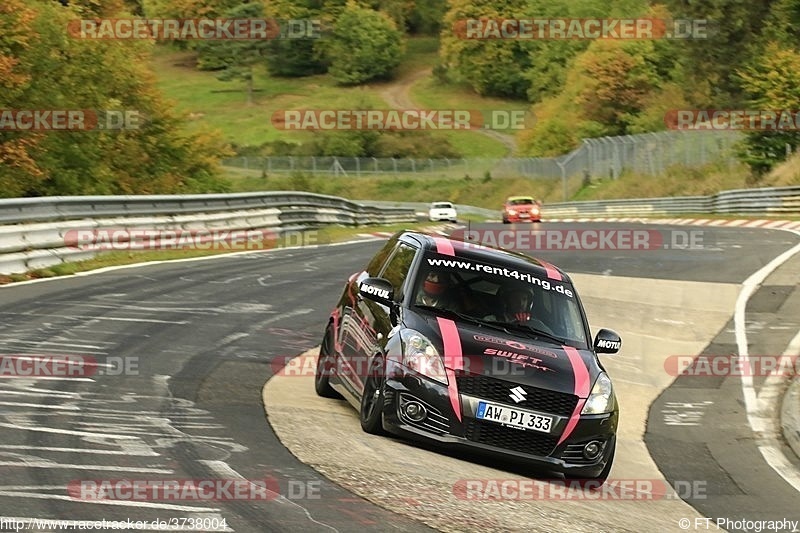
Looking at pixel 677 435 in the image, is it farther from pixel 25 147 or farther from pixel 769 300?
pixel 25 147

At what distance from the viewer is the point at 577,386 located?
915 cm

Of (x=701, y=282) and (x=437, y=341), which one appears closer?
(x=437, y=341)

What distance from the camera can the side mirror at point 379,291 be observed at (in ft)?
31.9

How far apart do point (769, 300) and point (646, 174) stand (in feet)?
152

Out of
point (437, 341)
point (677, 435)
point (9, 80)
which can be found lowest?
point (677, 435)

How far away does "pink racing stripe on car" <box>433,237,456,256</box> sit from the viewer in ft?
34.2

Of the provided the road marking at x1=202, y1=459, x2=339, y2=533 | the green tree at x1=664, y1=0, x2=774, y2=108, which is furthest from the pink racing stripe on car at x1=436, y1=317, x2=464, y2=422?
the green tree at x1=664, y1=0, x2=774, y2=108

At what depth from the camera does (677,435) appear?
39.0 feet

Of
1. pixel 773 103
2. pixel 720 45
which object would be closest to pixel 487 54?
pixel 720 45

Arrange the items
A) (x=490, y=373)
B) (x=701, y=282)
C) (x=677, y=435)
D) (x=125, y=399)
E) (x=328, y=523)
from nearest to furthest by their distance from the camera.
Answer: (x=328, y=523) → (x=490, y=373) → (x=125, y=399) → (x=677, y=435) → (x=701, y=282)

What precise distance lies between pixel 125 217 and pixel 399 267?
1302cm

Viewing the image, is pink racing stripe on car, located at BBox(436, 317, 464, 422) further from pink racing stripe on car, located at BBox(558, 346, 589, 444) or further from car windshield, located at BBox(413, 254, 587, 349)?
pink racing stripe on car, located at BBox(558, 346, 589, 444)

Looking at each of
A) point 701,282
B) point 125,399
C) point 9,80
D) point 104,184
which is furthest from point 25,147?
point 125,399

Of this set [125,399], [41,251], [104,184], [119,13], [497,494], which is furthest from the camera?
[119,13]
